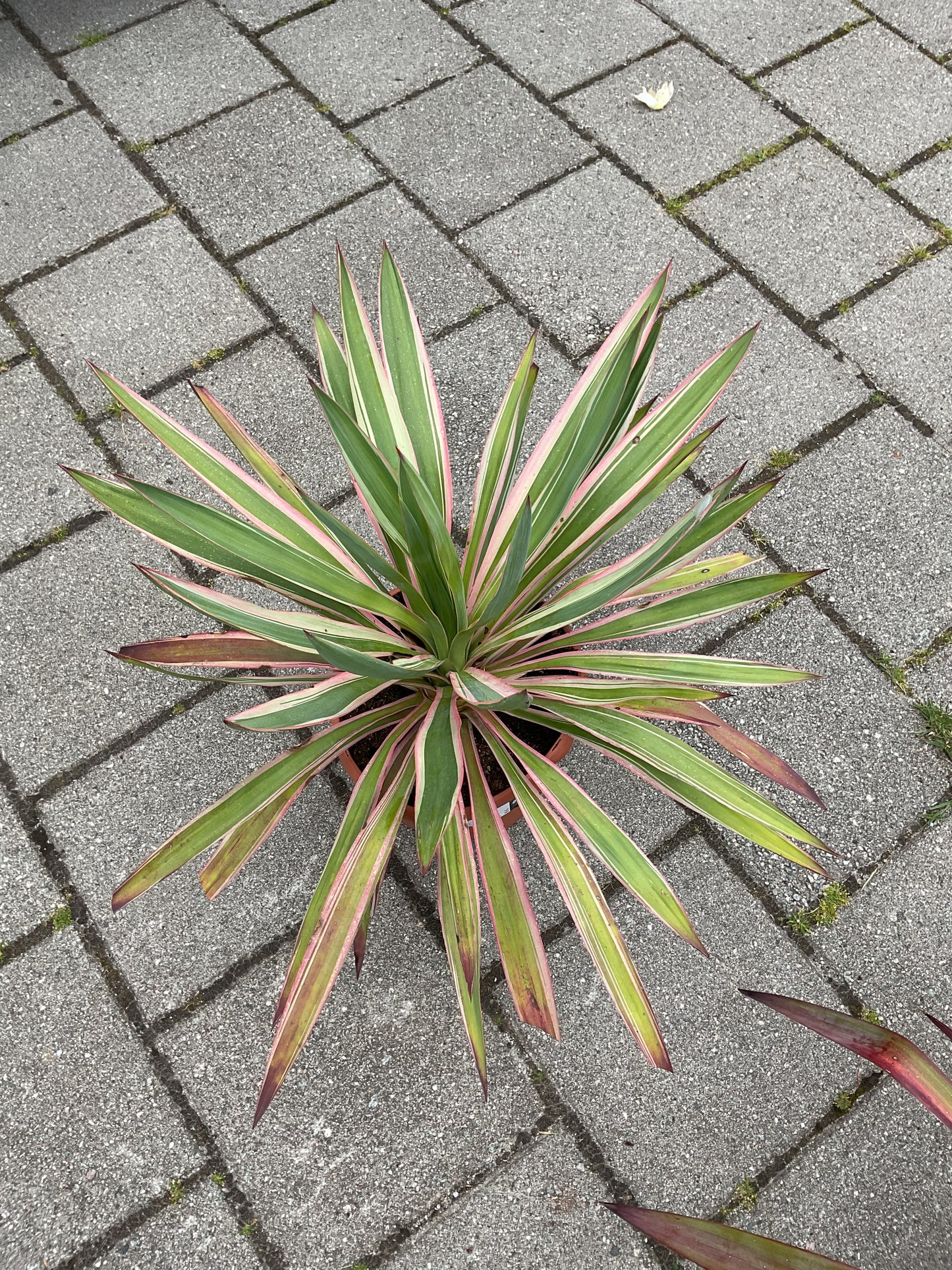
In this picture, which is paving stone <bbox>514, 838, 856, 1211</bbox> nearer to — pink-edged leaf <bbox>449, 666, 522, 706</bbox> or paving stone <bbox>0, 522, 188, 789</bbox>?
pink-edged leaf <bbox>449, 666, 522, 706</bbox>

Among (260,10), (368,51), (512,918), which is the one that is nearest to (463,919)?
(512,918)

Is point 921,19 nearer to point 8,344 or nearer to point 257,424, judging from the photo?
point 257,424

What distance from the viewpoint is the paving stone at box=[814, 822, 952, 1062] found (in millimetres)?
1810

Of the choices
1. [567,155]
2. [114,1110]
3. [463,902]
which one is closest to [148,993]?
[114,1110]

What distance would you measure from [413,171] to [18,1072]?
230 centimetres

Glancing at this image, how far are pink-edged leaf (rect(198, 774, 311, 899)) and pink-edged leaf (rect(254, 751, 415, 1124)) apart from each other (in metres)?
0.15

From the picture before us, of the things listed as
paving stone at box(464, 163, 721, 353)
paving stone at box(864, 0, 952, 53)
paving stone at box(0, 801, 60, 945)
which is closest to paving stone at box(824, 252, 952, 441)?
paving stone at box(464, 163, 721, 353)

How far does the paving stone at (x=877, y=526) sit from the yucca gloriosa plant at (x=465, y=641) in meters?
0.57

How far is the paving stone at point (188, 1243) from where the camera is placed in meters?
1.62

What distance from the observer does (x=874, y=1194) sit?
1.66 metres

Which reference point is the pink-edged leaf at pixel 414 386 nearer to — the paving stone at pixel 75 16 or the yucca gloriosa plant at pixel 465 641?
the yucca gloriosa plant at pixel 465 641

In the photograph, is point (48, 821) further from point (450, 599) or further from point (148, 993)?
point (450, 599)

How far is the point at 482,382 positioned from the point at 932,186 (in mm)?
1346

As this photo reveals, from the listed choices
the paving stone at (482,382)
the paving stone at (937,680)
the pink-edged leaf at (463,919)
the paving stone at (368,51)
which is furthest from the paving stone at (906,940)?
the paving stone at (368,51)
